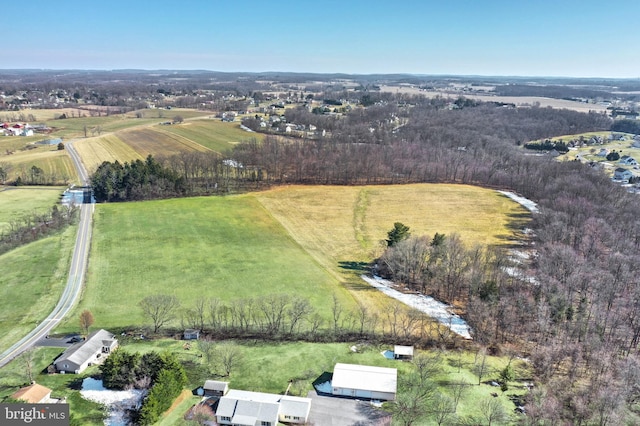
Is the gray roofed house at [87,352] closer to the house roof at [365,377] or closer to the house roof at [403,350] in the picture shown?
the house roof at [365,377]

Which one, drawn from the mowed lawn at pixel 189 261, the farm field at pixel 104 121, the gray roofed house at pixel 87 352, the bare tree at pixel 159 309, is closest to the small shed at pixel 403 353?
the mowed lawn at pixel 189 261

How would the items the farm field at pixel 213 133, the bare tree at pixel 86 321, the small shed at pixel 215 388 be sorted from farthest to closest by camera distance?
the farm field at pixel 213 133
the bare tree at pixel 86 321
the small shed at pixel 215 388

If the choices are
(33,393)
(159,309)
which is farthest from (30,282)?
(33,393)

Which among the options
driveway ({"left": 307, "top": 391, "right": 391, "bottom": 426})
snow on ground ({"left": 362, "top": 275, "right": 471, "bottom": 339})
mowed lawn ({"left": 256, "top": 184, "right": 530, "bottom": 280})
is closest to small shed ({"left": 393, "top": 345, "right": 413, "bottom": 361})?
driveway ({"left": 307, "top": 391, "right": 391, "bottom": 426})

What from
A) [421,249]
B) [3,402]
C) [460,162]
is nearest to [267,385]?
[3,402]

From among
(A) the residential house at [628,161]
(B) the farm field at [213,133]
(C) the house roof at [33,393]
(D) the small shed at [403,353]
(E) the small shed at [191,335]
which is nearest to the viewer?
(C) the house roof at [33,393]

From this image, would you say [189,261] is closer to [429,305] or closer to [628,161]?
[429,305]
